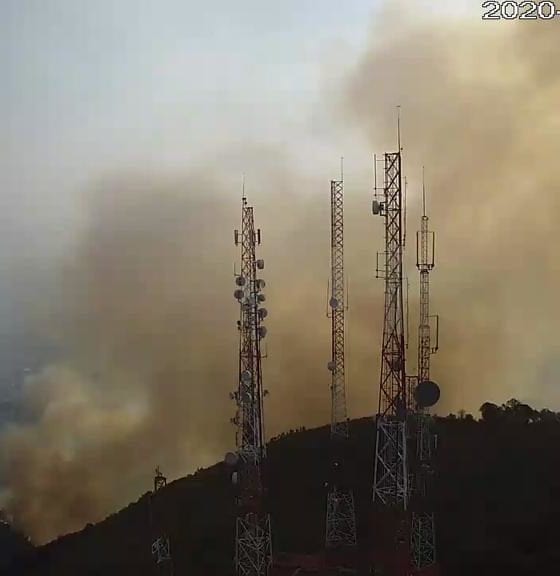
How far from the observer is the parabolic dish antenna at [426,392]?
12.8m

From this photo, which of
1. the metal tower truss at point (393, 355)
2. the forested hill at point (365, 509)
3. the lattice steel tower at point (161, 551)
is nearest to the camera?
the metal tower truss at point (393, 355)

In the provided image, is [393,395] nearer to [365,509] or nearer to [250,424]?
[250,424]

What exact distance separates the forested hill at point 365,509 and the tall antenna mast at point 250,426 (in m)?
2.59

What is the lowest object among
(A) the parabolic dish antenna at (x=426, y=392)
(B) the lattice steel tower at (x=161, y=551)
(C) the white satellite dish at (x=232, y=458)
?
(B) the lattice steel tower at (x=161, y=551)

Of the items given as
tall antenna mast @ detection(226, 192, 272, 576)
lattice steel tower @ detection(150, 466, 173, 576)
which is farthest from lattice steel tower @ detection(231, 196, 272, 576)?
lattice steel tower @ detection(150, 466, 173, 576)

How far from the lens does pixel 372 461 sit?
19094mm

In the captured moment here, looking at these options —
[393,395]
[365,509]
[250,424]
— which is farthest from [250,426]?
[365,509]

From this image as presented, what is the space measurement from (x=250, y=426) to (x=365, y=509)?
5727 millimetres

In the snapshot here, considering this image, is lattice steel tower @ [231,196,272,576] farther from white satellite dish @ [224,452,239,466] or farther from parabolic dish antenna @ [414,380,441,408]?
parabolic dish antenna @ [414,380,441,408]

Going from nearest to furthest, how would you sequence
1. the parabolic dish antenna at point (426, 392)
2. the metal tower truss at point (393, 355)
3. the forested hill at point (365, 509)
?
1. the metal tower truss at point (393, 355)
2. the parabolic dish antenna at point (426, 392)
3. the forested hill at point (365, 509)

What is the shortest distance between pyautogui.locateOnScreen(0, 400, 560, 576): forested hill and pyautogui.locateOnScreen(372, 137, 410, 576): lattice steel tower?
2196mm

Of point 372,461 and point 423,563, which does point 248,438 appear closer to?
point 423,563

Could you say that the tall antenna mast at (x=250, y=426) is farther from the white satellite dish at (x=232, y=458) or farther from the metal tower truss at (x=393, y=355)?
the metal tower truss at (x=393, y=355)

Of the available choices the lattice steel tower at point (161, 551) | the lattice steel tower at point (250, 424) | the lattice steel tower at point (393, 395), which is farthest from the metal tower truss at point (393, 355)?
the lattice steel tower at point (161, 551)
